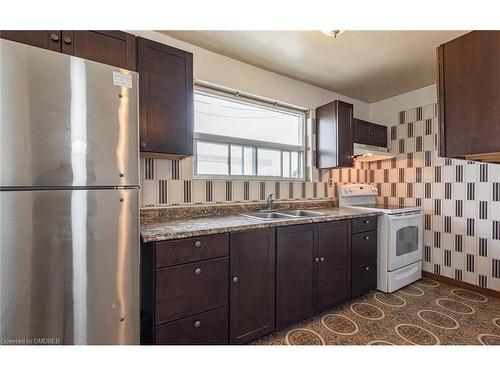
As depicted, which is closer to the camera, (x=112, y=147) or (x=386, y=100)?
(x=112, y=147)

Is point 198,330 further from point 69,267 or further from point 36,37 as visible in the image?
point 36,37

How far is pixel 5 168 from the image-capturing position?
98 centimetres

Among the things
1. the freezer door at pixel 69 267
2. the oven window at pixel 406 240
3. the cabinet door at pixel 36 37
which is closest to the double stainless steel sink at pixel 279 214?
the oven window at pixel 406 240

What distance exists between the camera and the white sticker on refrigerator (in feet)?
3.97

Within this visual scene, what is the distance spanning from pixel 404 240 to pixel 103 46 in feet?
10.7

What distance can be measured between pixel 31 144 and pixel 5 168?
0.13m

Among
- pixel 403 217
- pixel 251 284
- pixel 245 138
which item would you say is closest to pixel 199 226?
pixel 251 284

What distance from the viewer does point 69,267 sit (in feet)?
3.56

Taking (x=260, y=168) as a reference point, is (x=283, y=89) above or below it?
above

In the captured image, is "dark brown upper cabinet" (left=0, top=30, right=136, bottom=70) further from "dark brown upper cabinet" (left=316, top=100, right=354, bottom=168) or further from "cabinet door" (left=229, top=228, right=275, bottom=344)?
"dark brown upper cabinet" (left=316, top=100, right=354, bottom=168)

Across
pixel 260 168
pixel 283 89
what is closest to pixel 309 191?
pixel 260 168

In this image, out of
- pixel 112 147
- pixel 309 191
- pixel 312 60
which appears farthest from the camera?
pixel 309 191

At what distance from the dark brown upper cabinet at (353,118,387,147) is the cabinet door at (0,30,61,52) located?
2.94 metres
